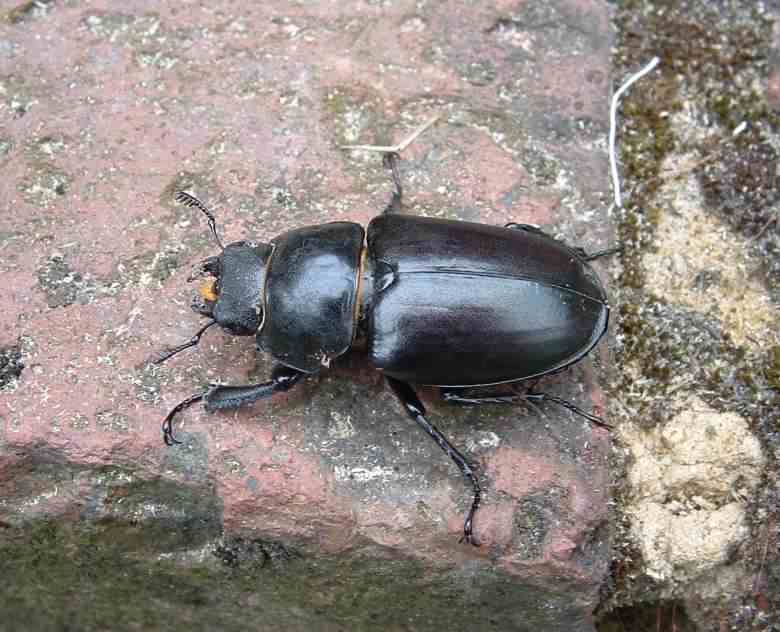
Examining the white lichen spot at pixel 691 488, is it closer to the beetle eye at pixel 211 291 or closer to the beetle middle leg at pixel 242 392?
the beetle middle leg at pixel 242 392

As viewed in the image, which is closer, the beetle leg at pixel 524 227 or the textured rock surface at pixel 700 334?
the textured rock surface at pixel 700 334

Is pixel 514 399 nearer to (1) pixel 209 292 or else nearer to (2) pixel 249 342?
(2) pixel 249 342

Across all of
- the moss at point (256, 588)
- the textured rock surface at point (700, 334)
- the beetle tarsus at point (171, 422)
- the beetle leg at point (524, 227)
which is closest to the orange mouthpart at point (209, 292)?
the beetle tarsus at point (171, 422)

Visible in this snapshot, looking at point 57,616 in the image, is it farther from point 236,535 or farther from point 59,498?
point 236,535

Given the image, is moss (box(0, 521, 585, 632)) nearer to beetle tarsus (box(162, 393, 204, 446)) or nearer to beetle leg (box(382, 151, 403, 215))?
beetle tarsus (box(162, 393, 204, 446))

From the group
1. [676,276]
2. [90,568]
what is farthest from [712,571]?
[90,568]

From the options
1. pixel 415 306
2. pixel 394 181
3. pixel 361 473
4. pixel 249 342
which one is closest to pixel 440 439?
pixel 361 473

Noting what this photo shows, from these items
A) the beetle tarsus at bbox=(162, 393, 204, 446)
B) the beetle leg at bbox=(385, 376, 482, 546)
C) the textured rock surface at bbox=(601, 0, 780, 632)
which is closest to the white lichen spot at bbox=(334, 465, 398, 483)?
the beetle leg at bbox=(385, 376, 482, 546)
